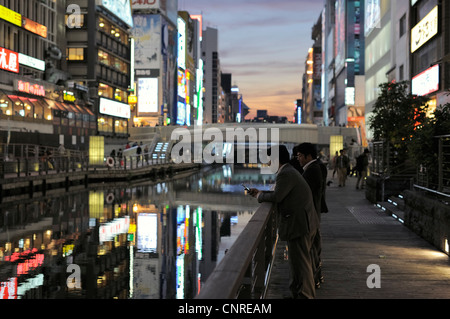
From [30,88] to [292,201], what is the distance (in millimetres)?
57298

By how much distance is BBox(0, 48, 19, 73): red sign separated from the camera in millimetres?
54213

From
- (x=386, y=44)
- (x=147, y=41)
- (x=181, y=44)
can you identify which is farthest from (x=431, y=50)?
(x=181, y=44)

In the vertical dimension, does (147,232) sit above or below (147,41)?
below

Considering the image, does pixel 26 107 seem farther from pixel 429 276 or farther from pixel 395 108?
pixel 429 276

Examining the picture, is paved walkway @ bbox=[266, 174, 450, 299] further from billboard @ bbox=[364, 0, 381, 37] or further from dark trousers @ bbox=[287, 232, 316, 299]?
billboard @ bbox=[364, 0, 381, 37]

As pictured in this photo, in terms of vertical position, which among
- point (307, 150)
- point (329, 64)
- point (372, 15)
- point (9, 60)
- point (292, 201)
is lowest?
point (292, 201)

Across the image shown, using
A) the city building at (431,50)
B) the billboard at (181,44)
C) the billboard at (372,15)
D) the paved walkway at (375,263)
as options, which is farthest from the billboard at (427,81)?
the billboard at (181,44)

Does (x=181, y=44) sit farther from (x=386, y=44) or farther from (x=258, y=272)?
(x=258, y=272)

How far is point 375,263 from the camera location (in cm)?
1059

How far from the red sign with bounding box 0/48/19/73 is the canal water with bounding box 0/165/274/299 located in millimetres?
24138

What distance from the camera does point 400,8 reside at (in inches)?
1937

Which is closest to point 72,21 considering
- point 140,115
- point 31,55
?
point 31,55

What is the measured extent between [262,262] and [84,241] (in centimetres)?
1279
